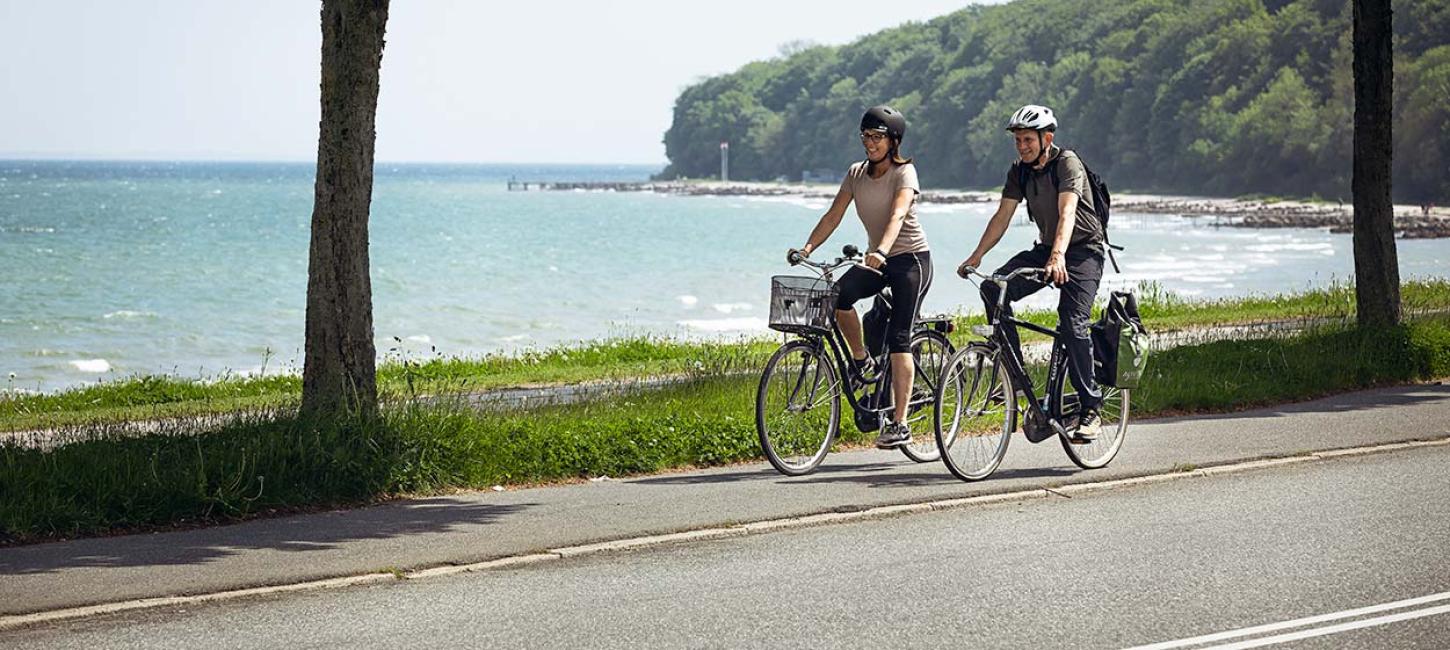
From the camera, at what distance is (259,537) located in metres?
8.30

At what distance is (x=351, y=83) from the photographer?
10.1m

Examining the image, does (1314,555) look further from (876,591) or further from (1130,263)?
(1130,263)

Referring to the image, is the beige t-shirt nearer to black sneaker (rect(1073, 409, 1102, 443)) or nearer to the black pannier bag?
the black pannier bag

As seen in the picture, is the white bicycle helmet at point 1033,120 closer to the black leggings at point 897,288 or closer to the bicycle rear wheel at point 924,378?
the black leggings at point 897,288

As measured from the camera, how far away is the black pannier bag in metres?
10.5

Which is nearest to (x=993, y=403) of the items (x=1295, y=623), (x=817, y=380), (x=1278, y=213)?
(x=817, y=380)

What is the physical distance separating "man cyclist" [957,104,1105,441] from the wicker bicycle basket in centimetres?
78

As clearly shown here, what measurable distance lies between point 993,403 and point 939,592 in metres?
3.06

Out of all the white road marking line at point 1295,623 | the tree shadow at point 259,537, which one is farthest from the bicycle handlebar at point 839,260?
the white road marking line at point 1295,623

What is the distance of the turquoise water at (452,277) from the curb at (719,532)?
47.5 feet

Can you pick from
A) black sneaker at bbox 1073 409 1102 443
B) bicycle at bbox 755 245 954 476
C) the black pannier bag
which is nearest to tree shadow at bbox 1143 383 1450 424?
the black pannier bag

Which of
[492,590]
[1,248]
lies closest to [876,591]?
[492,590]

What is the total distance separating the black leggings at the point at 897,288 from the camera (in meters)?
10.1

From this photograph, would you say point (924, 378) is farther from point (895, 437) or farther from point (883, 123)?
point (883, 123)
